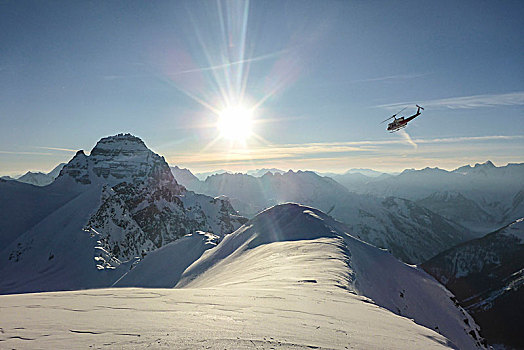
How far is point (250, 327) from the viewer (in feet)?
29.9

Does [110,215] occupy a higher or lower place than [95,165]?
lower

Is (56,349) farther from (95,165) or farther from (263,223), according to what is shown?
(95,165)

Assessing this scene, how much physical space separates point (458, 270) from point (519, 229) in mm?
58094

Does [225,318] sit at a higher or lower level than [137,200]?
lower

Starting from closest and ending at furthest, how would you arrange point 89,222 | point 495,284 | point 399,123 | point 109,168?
1. point 399,123
2. point 89,222
3. point 495,284
4. point 109,168

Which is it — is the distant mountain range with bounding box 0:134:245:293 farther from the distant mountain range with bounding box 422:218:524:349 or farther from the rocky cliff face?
the distant mountain range with bounding box 422:218:524:349

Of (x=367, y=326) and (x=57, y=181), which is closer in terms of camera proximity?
(x=367, y=326)

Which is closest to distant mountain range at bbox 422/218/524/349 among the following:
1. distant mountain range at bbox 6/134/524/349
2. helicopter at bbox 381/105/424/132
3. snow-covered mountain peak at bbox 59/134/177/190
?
distant mountain range at bbox 6/134/524/349

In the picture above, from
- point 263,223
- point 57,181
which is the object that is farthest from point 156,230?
point 263,223

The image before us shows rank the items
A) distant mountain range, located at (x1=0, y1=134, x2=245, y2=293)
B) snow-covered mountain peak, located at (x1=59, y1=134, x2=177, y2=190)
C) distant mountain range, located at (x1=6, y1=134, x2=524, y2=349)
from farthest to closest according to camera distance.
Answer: snow-covered mountain peak, located at (x1=59, y1=134, x2=177, y2=190)
distant mountain range, located at (x1=0, y1=134, x2=245, y2=293)
distant mountain range, located at (x1=6, y1=134, x2=524, y2=349)

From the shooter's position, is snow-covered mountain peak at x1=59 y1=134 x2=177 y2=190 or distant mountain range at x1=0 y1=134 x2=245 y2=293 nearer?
distant mountain range at x1=0 y1=134 x2=245 y2=293

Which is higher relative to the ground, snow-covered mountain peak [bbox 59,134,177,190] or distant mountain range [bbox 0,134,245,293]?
snow-covered mountain peak [bbox 59,134,177,190]

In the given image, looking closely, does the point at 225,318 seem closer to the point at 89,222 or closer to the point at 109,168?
the point at 89,222

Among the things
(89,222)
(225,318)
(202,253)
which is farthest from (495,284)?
(89,222)
